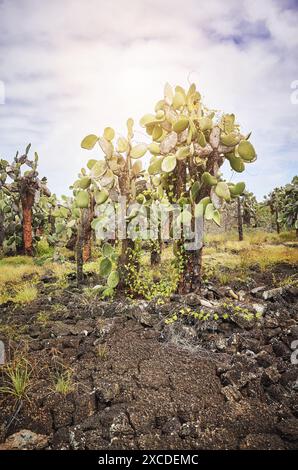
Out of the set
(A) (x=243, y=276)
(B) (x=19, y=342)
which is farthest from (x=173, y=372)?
(A) (x=243, y=276)

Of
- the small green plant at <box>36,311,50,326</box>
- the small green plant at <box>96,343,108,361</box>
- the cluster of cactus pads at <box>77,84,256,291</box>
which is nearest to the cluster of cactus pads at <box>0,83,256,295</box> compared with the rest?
the cluster of cactus pads at <box>77,84,256,291</box>

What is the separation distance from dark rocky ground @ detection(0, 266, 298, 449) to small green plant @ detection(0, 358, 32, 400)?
7 cm

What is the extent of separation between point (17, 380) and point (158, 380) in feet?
4.13

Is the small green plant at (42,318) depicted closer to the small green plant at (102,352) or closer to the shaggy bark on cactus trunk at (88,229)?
the small green plant at (102,352)

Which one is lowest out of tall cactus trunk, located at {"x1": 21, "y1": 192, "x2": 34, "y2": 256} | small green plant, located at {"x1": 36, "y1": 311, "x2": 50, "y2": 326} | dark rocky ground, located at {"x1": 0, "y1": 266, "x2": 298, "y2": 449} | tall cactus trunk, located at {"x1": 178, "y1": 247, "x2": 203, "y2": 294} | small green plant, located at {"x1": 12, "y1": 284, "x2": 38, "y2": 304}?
dark rocky ground, located at {"x1": 0, "y1": 266, "x2": 298, "y2": 449}

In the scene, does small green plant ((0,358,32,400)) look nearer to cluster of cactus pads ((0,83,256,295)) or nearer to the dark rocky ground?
the dark rocky ground

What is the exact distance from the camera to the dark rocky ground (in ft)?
8.07

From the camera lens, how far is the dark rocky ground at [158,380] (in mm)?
2461

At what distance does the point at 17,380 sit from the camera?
290cm

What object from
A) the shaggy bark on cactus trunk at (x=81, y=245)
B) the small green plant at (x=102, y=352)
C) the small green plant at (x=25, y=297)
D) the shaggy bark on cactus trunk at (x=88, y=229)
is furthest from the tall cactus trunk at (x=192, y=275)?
the shaggy bark on cactus trunk at (x=88, y=229)

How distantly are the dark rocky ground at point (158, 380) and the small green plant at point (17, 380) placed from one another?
0.23 feet

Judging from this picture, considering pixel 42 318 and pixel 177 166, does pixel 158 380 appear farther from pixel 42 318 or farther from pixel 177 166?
pixel 177 166

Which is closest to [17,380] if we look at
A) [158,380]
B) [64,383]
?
[64,383]

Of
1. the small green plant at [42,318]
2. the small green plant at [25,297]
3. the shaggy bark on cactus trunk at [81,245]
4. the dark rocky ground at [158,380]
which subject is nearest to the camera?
the dark rocky ground at [158,380]
